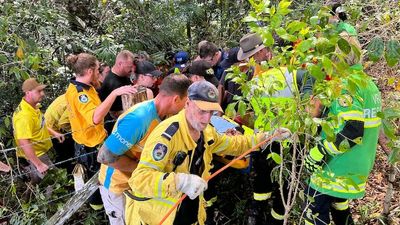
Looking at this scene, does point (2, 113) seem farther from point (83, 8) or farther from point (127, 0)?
point (127, 0)

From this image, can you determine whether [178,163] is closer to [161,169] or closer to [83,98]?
[161,169]

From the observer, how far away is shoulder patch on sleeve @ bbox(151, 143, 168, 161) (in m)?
2.24

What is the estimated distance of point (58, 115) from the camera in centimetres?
425

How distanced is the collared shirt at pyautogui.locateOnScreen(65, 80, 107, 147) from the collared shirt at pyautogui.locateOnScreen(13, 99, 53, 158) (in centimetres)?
34

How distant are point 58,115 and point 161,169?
2362mm

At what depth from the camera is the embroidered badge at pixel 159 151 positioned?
7.36 ft

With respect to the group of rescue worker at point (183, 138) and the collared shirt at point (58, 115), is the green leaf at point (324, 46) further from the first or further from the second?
the collared shirt at point (58, 115)

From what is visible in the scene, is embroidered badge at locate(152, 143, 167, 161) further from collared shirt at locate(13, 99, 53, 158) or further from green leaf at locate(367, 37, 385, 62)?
collared shirt at locate(13, 99, 53, 158)

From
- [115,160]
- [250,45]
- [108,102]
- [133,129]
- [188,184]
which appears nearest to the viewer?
[188,184]

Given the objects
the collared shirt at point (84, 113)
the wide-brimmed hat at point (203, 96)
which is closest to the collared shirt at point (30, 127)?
the collared shirt at point (84, 113)

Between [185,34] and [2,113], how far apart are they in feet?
10.3

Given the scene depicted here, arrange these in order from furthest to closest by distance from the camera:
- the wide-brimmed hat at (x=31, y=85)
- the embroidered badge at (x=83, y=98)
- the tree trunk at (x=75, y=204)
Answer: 1. the wide-brimmed hat at (x=31, y=85)
2. the embroidered badge at (x=83, y=98)
3. the tree trunk at (x=75, y=204)

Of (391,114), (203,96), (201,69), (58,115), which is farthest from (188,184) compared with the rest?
(58,115)

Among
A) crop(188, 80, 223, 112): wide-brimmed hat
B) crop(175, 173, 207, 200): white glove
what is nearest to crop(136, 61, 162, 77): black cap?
crop(188, 80, 223, 112): wide-brimmed hat
